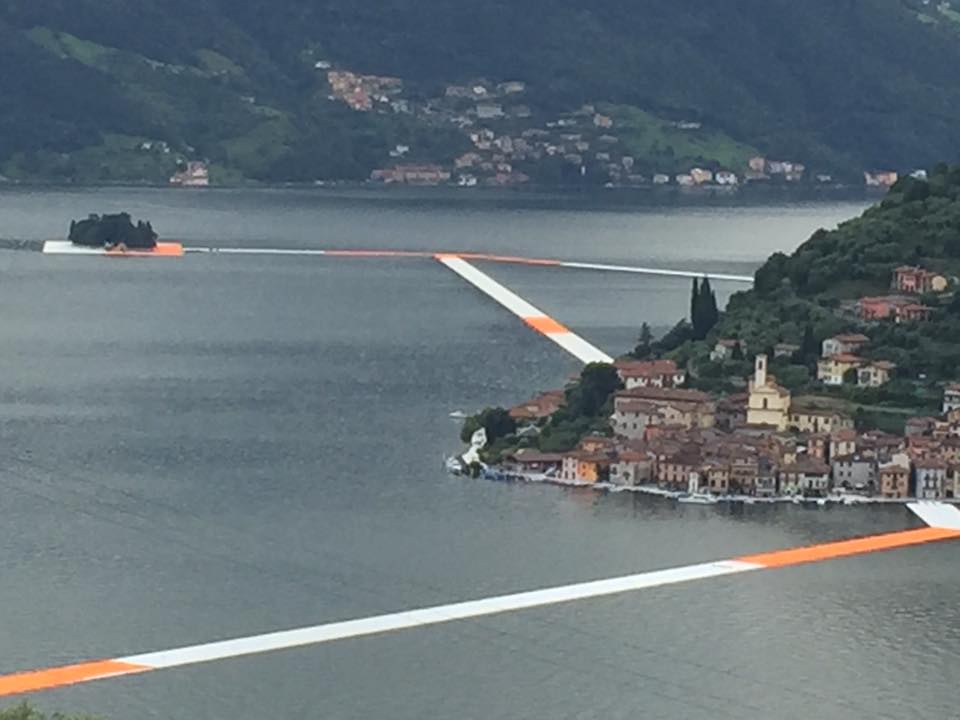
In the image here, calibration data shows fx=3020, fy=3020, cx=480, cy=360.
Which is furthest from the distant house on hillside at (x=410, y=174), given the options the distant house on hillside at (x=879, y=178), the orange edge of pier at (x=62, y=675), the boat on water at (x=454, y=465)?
the orange edge of pier at (x=62, y=675)

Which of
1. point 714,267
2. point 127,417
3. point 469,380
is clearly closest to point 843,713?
point 127,417

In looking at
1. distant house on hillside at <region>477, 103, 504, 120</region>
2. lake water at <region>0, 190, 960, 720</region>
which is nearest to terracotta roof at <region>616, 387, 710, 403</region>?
lake water at <region>0, 190, 960, 720</region>

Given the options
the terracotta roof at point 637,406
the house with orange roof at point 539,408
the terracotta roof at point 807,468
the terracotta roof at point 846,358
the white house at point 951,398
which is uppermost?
the terracotta roof at point 846,358

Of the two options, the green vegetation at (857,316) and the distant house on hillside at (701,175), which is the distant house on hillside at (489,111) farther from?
the green vegetation at (857,316)

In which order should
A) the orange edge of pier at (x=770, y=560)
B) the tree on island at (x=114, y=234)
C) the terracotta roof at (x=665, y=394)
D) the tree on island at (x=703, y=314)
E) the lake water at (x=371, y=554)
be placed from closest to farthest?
the orange edge of pier at (x=770, y=560) < the lake water at (x=371, y=554) < the terracotta roof at (x=665, y=394) < the tree on island at (x=703, y=314) < the tree on island at (x=114, y=234)

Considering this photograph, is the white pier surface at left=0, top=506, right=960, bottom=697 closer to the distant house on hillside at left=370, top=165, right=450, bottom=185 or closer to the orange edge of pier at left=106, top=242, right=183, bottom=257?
the orange edge of pier at left=106, top=242, right=183, bottom=257

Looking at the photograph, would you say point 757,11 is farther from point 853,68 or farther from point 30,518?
point 30,518

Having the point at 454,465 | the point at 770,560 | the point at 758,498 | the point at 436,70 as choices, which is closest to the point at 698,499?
the point at 758,498
